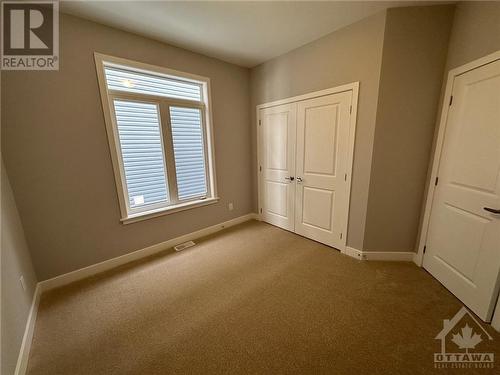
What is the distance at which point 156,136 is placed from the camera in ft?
8.23

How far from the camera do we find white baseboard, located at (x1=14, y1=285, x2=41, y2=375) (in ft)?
4.03

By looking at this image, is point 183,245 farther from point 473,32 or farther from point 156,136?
point 473,32

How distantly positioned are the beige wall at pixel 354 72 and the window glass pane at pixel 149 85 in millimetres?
1345

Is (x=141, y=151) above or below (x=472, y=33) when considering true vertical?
below

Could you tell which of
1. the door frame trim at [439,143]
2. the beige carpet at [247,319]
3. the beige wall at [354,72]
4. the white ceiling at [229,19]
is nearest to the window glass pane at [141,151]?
the white ceiling at [229,19]

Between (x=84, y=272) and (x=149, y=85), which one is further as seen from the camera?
(x=149, y=85)

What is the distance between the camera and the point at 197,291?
6.24 ft

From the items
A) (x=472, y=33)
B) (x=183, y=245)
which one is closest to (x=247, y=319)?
(x=183, y=245)

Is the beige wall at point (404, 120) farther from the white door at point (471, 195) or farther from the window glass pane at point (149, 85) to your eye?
the window glass pane at point (149, 85)

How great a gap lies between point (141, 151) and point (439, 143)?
10.7 ft

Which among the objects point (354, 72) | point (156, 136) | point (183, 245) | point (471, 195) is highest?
point (354, 72)

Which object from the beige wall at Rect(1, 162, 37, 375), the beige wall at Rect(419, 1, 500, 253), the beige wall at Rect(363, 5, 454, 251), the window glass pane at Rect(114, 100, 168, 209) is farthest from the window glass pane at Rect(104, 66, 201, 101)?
the beige wall at Rect(419, 1, 500, 253)

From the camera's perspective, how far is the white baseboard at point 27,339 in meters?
1.23

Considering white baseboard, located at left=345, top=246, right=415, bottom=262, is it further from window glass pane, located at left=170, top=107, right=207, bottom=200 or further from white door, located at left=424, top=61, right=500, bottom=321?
window glass pane, located at left=170, top=107, right=207, bottom=200
